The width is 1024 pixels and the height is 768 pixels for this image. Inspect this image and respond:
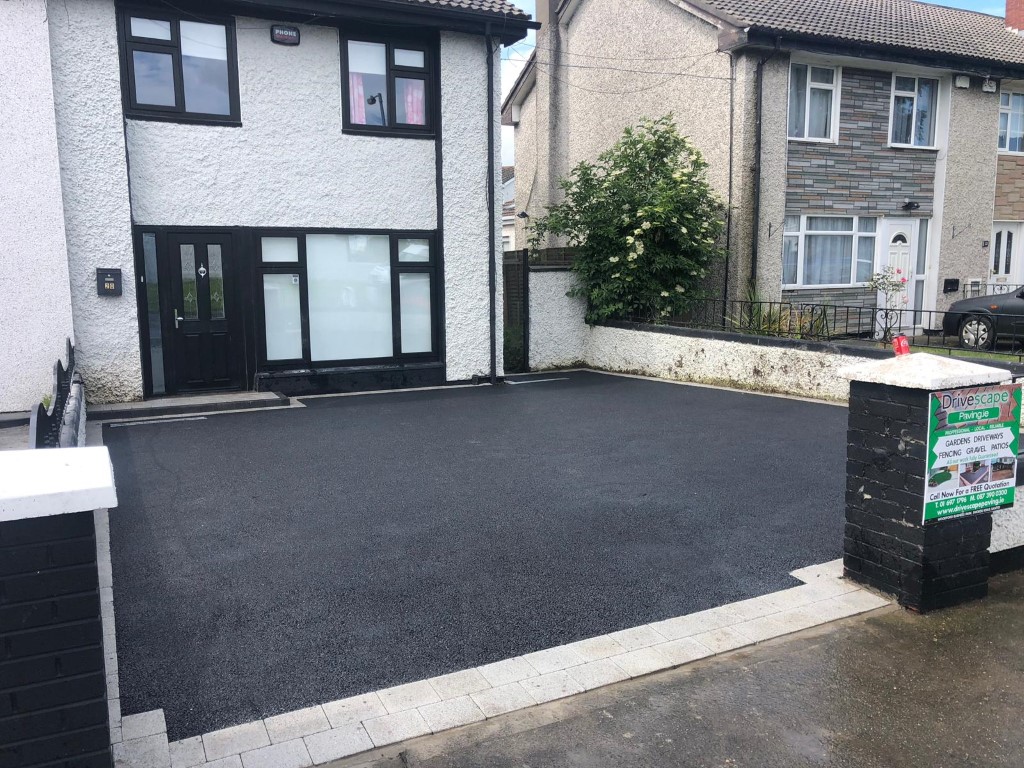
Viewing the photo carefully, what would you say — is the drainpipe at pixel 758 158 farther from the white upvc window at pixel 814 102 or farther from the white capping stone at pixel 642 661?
the white capping stone at pixel 642 661

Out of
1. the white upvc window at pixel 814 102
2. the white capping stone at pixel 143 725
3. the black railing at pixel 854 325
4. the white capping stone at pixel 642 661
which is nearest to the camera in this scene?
the white capping stone at pixel 143 725

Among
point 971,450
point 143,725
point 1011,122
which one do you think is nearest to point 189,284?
point 143,725

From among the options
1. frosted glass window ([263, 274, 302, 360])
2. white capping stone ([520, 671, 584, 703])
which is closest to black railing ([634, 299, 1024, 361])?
frosted glass window ([263, 274, 302, 360])

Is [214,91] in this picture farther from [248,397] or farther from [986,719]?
[986,719]

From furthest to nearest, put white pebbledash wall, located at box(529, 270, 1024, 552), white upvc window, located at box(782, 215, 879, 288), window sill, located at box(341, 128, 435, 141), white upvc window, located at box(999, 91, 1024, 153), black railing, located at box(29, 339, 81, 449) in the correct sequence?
white upvc window, located at box(999, 91, 1024, 153)
white upvc window, located at box(782, 215, 879, 288)
window sill, located at box(341, 128, 435, 141)
white pebbledash wall, located at box(529, 270, 1024, 552)
black railing, located at box(29, 339, 81, 449)

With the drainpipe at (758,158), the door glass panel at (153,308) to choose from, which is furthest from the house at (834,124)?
the door glass panel at (153,308)

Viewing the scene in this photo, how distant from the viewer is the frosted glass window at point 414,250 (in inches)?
515

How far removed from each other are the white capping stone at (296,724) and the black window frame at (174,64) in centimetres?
998

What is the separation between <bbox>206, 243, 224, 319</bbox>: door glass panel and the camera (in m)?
11.7

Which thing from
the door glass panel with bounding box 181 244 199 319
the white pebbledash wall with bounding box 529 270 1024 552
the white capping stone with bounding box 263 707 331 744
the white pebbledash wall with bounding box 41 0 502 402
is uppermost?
the white pebbledash wall with bounding box 41 0 502 402

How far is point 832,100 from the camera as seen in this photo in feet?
54.7

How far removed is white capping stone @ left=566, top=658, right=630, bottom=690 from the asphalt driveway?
30 cm

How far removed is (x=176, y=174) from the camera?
1136 centimetres

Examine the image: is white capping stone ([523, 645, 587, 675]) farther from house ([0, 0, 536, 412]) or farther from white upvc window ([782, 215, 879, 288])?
white upvc window ([782, 215, 879, 288])
